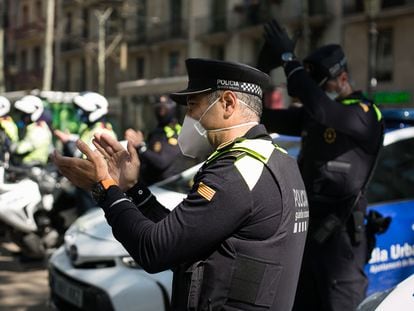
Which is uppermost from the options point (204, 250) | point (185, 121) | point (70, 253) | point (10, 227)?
point (185, 121)

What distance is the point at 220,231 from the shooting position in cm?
185

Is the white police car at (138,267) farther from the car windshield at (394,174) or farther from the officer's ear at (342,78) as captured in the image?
the officer's ear at (342,78)

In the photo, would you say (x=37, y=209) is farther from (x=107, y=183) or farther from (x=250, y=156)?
(x=250, y=156)

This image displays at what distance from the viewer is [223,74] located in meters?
2.02

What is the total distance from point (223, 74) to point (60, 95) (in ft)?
37.8

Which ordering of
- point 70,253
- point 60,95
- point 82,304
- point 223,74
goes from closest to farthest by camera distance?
point 223,74, point 82,304, point 70,253, point 60,95

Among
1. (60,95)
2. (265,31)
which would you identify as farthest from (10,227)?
(60,95)

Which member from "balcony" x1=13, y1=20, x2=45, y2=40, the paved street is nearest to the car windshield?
the paved street

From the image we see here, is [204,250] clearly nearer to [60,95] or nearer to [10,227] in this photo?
[10,227]

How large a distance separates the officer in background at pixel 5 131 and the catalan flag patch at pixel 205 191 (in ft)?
20.7

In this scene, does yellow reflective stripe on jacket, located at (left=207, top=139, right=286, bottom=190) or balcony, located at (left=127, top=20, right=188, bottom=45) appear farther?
balcony, located at (left=127, top=20, right=188, bottom=45)

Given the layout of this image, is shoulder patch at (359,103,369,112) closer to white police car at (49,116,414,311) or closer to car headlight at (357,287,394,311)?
car headlight at (357,287,394,311)

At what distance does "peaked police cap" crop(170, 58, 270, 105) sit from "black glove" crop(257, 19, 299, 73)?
1217 mm

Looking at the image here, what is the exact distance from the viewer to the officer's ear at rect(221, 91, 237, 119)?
2012mm
